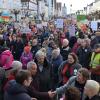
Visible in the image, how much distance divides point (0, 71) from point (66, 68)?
217cm

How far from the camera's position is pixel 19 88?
6.00 meters

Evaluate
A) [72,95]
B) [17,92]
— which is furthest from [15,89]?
[72,95]

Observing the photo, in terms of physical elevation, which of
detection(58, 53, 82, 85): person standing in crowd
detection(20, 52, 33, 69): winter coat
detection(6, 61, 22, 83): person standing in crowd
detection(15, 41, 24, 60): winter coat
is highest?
detection(6, 61, 22, 83): person standing in crowd

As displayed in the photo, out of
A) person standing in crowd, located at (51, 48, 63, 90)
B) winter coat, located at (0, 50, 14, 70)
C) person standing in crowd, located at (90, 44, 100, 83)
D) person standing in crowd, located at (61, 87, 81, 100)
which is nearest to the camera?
person standing in crowd, located at (61, 87, 81, 100)

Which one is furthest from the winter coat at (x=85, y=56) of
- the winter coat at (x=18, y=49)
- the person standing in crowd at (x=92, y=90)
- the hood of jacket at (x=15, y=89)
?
the hood of jacket at (x=15, y=89)

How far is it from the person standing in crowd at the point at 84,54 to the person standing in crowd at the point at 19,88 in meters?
6.13

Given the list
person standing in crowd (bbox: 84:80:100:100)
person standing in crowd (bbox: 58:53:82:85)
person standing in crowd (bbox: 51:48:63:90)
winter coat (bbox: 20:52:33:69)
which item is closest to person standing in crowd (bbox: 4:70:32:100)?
person standing in crowd (bbox: 84:80:100:100)

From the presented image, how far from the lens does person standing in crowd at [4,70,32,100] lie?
5980mm

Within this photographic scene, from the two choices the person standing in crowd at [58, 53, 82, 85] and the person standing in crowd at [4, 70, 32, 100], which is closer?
the person standing in crowd at [4, 70, 32, 100]

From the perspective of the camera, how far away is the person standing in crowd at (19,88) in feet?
19.6

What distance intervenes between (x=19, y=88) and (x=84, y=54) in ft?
21.4

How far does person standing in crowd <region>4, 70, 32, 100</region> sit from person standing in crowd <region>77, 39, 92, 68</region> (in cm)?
613

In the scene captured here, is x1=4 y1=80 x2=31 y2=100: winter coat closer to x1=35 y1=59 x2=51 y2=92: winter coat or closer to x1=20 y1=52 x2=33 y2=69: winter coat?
x1=35 y1=59 x2=51 y2=92: winter coat

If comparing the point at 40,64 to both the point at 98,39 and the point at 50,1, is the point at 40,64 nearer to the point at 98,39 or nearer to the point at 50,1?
the point at 98,39
